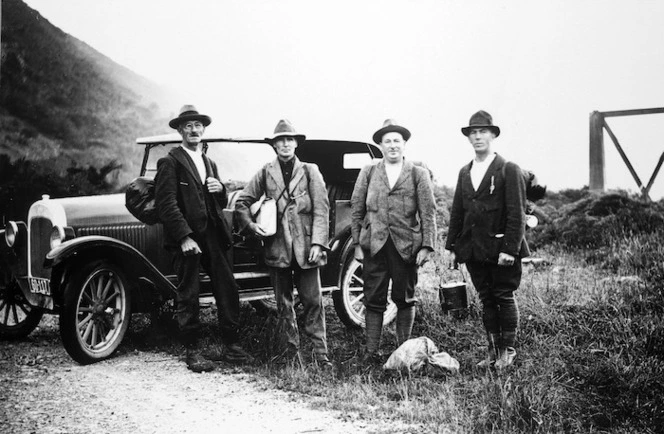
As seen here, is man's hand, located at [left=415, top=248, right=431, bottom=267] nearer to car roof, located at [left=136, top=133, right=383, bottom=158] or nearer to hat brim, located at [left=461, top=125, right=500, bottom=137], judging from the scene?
hat brim, located at [left=461, top=125, right=500, bottom=137]

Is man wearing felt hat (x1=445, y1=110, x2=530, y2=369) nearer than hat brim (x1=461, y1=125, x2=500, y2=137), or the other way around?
man wearing felt hat (x1=445, y1=110, x2=530, y2=369)

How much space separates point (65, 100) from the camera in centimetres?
778

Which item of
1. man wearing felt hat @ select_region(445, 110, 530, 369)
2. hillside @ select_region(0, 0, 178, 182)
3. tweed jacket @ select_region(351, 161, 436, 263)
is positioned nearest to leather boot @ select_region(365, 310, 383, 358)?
tweed jacket @ select_region(351, 161, 436, 263)

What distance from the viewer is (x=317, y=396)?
3.58 metres

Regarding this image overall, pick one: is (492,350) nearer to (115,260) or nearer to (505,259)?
(505,259)

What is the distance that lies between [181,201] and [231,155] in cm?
140

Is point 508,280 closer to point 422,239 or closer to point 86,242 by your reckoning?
point 422,239

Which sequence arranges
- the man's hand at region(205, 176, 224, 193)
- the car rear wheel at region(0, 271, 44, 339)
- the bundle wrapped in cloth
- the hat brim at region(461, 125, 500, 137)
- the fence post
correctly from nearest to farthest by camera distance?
the bundle wrapped in cloth → the hat brim at region(461, 125, 500, 137) → the man's hand at region(205, 176, 224, 193) → the car rear wheel at region(0, 271, 44, 339) → the fence post

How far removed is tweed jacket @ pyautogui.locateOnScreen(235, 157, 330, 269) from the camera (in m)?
4.30

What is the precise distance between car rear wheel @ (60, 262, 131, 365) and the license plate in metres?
0.34

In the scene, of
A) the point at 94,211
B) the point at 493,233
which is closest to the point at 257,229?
the point at 94,211

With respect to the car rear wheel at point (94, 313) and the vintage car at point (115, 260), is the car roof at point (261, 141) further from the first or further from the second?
the car rear wheel at point (94, 313)

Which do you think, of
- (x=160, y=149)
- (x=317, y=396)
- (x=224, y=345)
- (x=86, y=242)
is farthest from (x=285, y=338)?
(x=160, y=149)

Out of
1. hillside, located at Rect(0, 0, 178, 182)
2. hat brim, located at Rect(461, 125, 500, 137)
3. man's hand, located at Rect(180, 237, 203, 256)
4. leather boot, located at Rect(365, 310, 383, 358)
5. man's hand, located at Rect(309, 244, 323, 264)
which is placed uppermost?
hillside, located at Rect(0, 0, 178, 182)
